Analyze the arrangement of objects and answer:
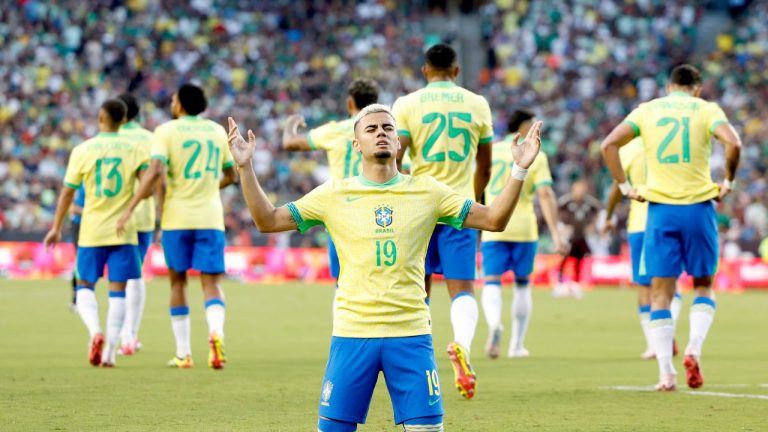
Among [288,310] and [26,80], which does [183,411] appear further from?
[26,80]

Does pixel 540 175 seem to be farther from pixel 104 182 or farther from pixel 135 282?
pixel 104 182

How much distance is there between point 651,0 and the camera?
1705 inches

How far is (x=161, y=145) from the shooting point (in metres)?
12.5

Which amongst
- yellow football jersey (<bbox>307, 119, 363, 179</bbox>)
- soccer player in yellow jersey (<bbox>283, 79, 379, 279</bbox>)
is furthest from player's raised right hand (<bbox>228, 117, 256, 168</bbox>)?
yellow football jersey (<bbox>307, 119, 363, 179</bbox>)

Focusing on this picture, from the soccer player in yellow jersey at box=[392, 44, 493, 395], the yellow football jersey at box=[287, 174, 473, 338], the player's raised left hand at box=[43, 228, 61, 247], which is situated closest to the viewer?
the yellow football jersey at box=[287, 174, 473, 338]

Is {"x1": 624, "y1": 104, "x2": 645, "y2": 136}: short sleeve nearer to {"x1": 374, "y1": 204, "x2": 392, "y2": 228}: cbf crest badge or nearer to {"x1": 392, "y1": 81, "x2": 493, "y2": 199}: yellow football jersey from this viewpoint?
{"x1": 392, "y1": 81, "x2": 493, "y2": 199}: yellow football jersey

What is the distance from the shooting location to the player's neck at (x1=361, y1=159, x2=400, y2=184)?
6559 millimetres

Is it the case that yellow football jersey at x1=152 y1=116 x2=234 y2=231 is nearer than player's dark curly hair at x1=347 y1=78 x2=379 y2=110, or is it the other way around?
player's dark curly hair at x1=347 y1=78 x2=379 y2=110

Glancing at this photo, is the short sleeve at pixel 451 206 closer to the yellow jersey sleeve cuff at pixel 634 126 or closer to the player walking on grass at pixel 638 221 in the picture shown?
the yellow jersey sleeve cuff at pixel 634 126

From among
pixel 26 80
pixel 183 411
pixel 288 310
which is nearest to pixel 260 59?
pixel 26 80

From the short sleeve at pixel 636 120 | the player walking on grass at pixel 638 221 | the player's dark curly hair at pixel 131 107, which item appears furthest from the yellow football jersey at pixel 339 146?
the player walking on grass at pixel 638 221

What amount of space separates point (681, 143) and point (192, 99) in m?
4.55

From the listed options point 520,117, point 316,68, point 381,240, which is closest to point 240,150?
point 381,240

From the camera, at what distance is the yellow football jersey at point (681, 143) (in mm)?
10922
